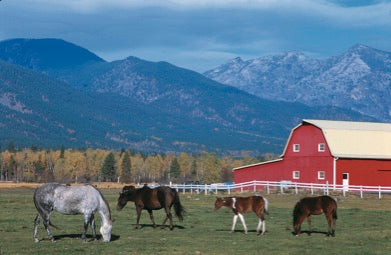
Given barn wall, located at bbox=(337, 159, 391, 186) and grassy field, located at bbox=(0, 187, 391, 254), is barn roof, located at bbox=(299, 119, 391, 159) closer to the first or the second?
barn wall, located at bbox=(337, 159, 391, 186)

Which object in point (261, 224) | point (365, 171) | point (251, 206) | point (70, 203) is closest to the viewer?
point (70, 203)

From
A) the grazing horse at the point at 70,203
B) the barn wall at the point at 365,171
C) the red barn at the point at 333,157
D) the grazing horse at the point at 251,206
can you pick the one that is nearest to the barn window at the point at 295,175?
the red barn at the point at 333,157

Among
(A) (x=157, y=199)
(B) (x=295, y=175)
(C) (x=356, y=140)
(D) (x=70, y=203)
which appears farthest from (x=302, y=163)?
→ (D) (x=70, y=203)

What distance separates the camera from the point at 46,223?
1037 inches

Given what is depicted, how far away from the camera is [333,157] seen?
6750 cm

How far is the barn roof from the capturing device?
224 ft

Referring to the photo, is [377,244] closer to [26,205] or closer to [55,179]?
[26,205]

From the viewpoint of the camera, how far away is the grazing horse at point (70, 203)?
26.2 meters

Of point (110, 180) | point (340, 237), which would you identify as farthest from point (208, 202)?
point (110, 180)

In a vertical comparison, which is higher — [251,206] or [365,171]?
[365,171]

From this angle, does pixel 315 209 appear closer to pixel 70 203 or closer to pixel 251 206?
pixel 251 206

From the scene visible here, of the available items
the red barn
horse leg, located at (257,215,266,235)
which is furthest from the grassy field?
the red barn

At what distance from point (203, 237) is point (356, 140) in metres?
45.5

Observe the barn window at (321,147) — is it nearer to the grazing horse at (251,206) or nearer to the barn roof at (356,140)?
the barn roof at (356,140)
